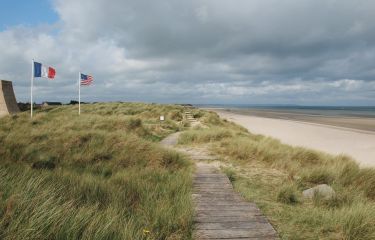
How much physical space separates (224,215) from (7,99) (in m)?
29.4

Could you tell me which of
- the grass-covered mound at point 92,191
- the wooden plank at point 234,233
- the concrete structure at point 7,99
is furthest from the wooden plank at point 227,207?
the concrete structure at point 7,99

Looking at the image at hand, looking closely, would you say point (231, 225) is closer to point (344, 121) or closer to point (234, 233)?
point (234, 233)

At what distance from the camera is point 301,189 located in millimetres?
Result: 6184

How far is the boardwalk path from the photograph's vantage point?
3.66 metres

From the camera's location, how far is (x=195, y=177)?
652 centimetres

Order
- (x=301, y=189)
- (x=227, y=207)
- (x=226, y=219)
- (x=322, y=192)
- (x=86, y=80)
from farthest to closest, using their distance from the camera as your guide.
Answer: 1. (x=86, y=80)
2. (x=301, y=189)
3. (x=322, y=192)
4. (x=227, y=207)
5. (x=226, y=219)

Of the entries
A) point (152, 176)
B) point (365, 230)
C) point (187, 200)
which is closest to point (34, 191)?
point (187, 200)

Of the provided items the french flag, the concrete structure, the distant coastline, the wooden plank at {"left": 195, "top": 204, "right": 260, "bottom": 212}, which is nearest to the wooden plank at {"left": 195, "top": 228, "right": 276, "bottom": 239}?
the wooden plank at {"left": 195, "top": 204, "right": 260, "bottom": 212}

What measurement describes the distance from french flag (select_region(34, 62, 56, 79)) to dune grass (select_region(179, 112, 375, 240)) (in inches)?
646

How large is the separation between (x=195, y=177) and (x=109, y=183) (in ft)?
6.36

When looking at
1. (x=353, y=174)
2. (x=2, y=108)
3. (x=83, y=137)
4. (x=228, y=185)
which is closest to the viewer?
(x=228, y=185)

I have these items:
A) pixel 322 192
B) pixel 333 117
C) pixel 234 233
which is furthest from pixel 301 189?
pixel 333 117

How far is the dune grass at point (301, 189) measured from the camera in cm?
399

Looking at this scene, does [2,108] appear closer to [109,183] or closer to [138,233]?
[109,183]
